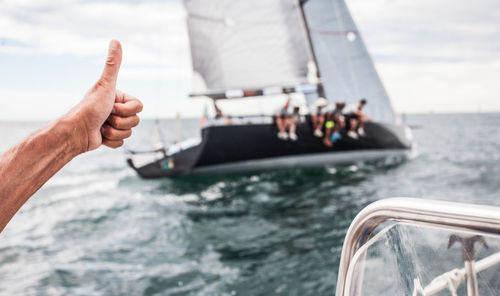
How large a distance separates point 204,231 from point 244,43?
662cm

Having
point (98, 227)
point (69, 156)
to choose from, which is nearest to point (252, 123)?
point (98, 227)

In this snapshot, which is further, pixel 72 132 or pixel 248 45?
pixel 248 45

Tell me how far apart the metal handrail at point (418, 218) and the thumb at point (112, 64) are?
2.66ft

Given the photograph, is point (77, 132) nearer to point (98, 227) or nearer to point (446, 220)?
point (446, 220)

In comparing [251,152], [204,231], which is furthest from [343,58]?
[204,231]

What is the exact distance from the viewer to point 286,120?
9250 millimetres

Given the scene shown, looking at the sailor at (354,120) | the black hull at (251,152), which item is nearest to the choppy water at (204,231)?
the black hull at (251,152)

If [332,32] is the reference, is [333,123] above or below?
below

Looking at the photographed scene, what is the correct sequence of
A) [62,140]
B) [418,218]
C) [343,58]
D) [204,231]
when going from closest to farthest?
[418,218] → [62,140] → [204,231] → [343,58]

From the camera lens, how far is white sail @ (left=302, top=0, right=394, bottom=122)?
12898 millimetres

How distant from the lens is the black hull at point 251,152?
9.27m

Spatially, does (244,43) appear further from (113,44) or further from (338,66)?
(113,44)

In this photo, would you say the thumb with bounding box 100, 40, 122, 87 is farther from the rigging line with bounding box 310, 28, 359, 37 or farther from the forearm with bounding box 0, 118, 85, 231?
the rigging line with bounding box 310, 28, 359, 37

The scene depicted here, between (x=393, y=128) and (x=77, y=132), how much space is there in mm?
11436
